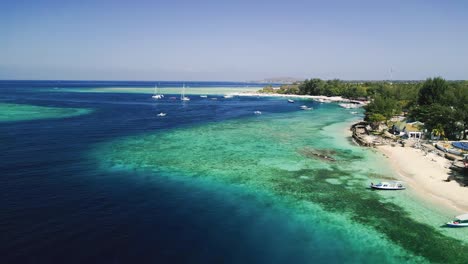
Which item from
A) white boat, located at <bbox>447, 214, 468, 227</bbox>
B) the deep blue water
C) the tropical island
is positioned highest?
the tropical island

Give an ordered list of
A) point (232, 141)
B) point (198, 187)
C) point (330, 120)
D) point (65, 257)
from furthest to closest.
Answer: point (330, 120), point (232, 141), point (198, 187), point (65, 257)

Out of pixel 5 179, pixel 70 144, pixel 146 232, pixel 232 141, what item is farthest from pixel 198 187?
pixel 70 144

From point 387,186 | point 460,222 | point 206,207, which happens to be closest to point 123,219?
point 206,207

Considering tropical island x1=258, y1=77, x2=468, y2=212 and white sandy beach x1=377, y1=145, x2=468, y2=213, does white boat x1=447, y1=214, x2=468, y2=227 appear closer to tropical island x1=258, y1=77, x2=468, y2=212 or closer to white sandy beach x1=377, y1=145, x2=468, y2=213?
white sandy beach x1=377, y1=145, x2=468, y2=213

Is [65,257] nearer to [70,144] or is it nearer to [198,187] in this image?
[198,187]

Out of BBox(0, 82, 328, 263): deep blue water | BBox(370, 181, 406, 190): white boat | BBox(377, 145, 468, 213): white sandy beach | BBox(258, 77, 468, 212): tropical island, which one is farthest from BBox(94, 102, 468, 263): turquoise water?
BBox(258, 77, 468, 212): tropical island

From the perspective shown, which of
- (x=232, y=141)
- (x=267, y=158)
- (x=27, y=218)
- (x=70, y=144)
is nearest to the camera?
(x=27, y=218)

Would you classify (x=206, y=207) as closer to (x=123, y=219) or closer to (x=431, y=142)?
(x=123, y=219)
